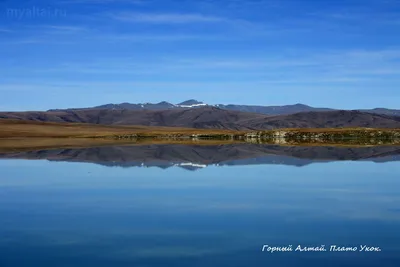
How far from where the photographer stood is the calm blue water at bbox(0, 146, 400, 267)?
454 inches

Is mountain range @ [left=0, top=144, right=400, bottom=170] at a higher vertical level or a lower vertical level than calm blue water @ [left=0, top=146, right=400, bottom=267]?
higher

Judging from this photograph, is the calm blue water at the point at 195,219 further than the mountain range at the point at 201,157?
No

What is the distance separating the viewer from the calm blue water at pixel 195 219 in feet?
37.8

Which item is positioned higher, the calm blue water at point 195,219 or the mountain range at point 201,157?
the mountain range at point 201,157

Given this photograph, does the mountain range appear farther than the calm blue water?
Yes

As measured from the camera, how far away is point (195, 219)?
1544 cm

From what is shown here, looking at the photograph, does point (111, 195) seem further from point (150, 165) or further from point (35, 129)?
point (35, 129)

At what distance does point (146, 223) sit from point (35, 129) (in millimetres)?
115933

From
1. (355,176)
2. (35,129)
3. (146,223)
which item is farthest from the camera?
(35,129)

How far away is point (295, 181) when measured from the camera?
2480 centimetres

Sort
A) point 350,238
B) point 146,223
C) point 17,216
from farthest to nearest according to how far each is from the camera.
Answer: point 17,216, point 146,223, point 350,238

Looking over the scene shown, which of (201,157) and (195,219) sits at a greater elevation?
(201,157)

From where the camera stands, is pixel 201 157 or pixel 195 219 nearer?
pixel 195 219

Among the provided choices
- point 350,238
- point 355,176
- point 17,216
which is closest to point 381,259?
point 350,238
